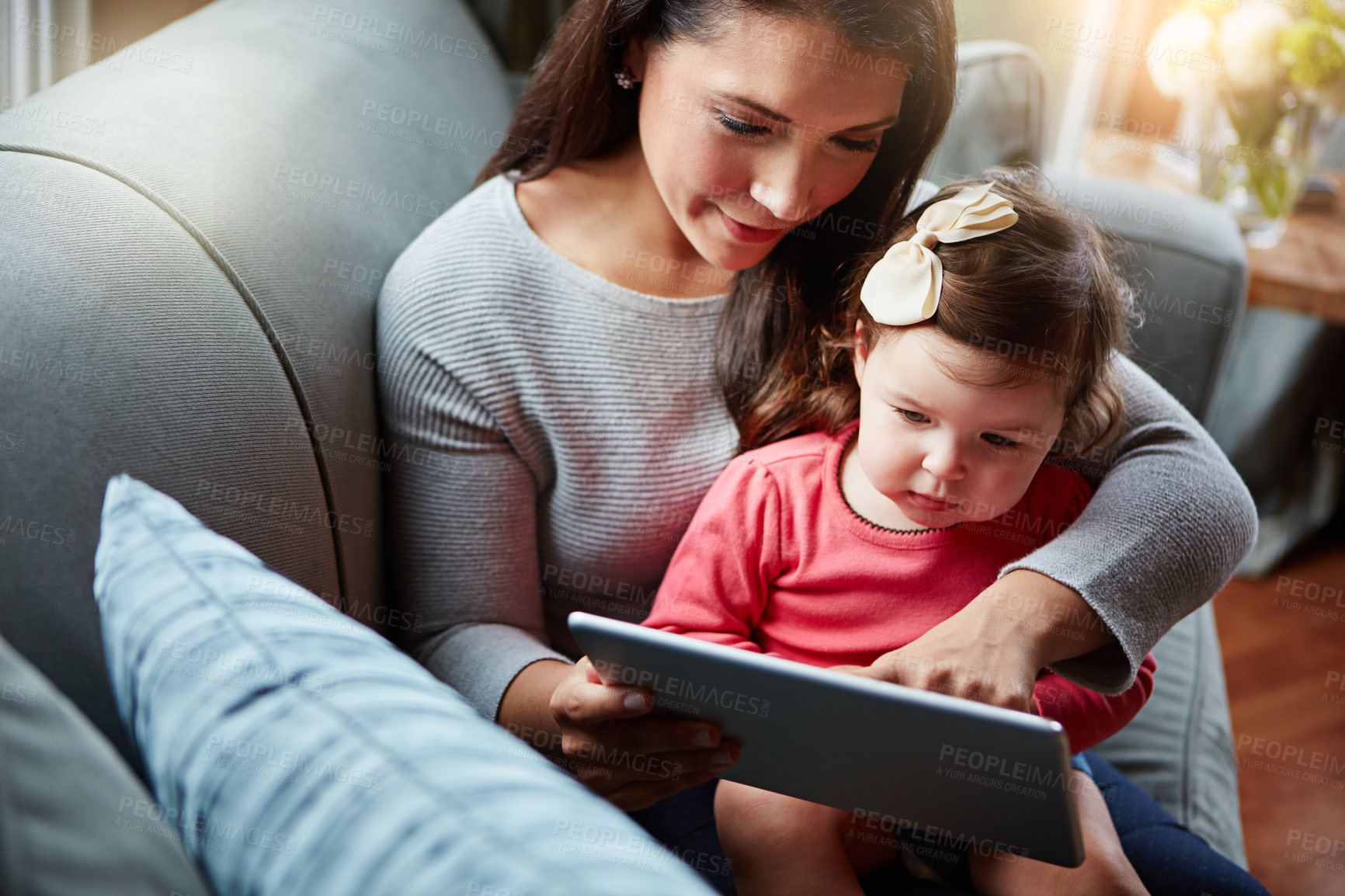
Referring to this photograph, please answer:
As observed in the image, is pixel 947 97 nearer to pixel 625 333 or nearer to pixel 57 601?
pixel 625 333

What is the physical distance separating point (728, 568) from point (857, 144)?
43cm

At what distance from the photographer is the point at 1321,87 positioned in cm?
189

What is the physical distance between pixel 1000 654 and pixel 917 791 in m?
0.14

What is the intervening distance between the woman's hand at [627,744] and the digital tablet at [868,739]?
15mm

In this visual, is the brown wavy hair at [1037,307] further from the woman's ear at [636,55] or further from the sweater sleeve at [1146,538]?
the woman's ear at [636,55]

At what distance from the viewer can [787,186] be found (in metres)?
0.92

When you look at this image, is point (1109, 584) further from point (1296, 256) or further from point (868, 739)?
point (1296, 256)

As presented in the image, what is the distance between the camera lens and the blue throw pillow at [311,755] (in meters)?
0.46

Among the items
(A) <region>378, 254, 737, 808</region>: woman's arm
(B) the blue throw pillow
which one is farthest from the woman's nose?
(B) the blue throw pillow

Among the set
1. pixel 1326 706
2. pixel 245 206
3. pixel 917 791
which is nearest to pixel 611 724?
pixel 917 791

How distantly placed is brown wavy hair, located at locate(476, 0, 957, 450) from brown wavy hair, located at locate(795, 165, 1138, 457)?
0.08 meters

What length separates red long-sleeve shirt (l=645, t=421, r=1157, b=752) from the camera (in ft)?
2.98

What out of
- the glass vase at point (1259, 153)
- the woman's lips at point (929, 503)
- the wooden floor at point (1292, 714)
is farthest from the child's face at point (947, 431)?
the glass vase at point (1259, 153)

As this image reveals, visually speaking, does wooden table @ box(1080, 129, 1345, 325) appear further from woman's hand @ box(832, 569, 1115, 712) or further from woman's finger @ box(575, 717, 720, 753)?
woman's finger @ box(575, 717, 720, 753)
